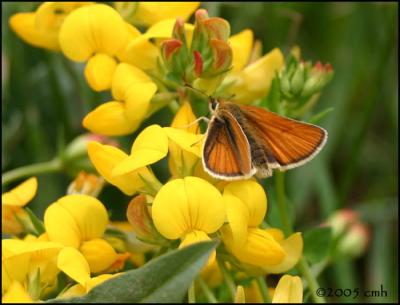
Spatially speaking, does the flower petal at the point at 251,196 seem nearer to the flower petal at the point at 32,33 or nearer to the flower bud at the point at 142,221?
the flower bud at the point at 142,221

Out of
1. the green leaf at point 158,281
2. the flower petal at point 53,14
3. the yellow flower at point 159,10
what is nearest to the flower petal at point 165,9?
the yellow flower at point 159,10

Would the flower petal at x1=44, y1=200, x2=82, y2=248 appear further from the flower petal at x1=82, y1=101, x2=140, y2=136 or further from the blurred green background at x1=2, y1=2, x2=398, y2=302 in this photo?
the blurred green background at x1=2, y1=2, x2=398, y2=302

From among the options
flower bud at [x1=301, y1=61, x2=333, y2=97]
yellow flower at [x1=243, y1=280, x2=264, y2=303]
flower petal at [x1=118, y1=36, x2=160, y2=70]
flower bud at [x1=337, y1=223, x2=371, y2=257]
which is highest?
flower petal at [x1=118, y1=36, x2=160, y2=70]

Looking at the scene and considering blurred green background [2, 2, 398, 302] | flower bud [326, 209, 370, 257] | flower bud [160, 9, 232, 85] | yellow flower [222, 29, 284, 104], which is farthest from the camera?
blurred green background [2, 2, 398, 302]

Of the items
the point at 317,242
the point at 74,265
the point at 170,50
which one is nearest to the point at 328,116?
the point at 317,242

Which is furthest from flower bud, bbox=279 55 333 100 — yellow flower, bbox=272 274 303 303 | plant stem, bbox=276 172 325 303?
yellow flower, bbox=272 274 303 303

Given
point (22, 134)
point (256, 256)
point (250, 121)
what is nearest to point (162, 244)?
point (256, 256)

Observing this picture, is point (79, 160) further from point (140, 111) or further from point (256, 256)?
point (256, 256)
